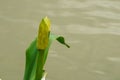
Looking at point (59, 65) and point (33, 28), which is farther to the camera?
point (33, 28)

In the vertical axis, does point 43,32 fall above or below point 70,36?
above

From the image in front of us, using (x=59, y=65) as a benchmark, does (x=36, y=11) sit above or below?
above

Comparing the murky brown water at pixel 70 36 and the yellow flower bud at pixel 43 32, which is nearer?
the yellow flower bud at pixel 43 32

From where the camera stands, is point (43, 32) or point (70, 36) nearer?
point (43, 32)

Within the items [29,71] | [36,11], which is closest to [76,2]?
[36,11]

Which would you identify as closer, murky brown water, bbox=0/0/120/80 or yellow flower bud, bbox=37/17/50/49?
yellow flower bud, bbox=37/17/50/49

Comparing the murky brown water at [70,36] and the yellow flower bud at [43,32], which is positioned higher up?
the yellow flower bud at [43,32]

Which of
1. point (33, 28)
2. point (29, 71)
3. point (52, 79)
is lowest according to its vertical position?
point (52, 79)

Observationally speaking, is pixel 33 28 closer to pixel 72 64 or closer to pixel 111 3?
pixel 72 64
